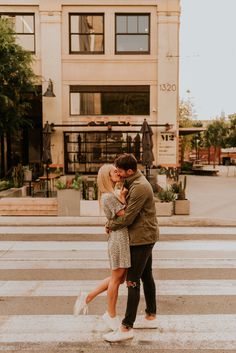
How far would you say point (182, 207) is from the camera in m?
12.2

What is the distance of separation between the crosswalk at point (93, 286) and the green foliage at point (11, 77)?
328 inches

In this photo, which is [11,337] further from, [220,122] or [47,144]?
[220,122]

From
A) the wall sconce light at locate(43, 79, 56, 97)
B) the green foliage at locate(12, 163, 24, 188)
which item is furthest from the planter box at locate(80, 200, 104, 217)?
the wall sconce light at locate(43, 79, 56, 97)

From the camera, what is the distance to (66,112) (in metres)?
21.0

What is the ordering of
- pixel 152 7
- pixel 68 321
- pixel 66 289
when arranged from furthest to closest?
pixel 152 7, pixel 66 289, pixel 68 321

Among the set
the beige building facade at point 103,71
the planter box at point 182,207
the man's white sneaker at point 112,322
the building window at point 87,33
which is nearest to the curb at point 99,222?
the planter box at point 182,207

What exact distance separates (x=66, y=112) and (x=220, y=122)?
131 ft

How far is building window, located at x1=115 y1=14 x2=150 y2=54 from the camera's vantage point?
68.7ft

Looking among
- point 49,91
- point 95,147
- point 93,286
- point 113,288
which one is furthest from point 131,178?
point 95,147

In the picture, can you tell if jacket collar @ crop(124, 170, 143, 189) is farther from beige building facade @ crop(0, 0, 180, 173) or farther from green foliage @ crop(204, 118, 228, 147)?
green foliage @ crop(204, 118, 228, 147)

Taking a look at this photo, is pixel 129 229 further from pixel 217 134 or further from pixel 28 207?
pixel 217 134

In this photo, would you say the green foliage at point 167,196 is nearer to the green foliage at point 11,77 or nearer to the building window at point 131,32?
the green foliage at point 11,77

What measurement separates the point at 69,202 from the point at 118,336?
7.95 meters

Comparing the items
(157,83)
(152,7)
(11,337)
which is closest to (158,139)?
(157,83)
